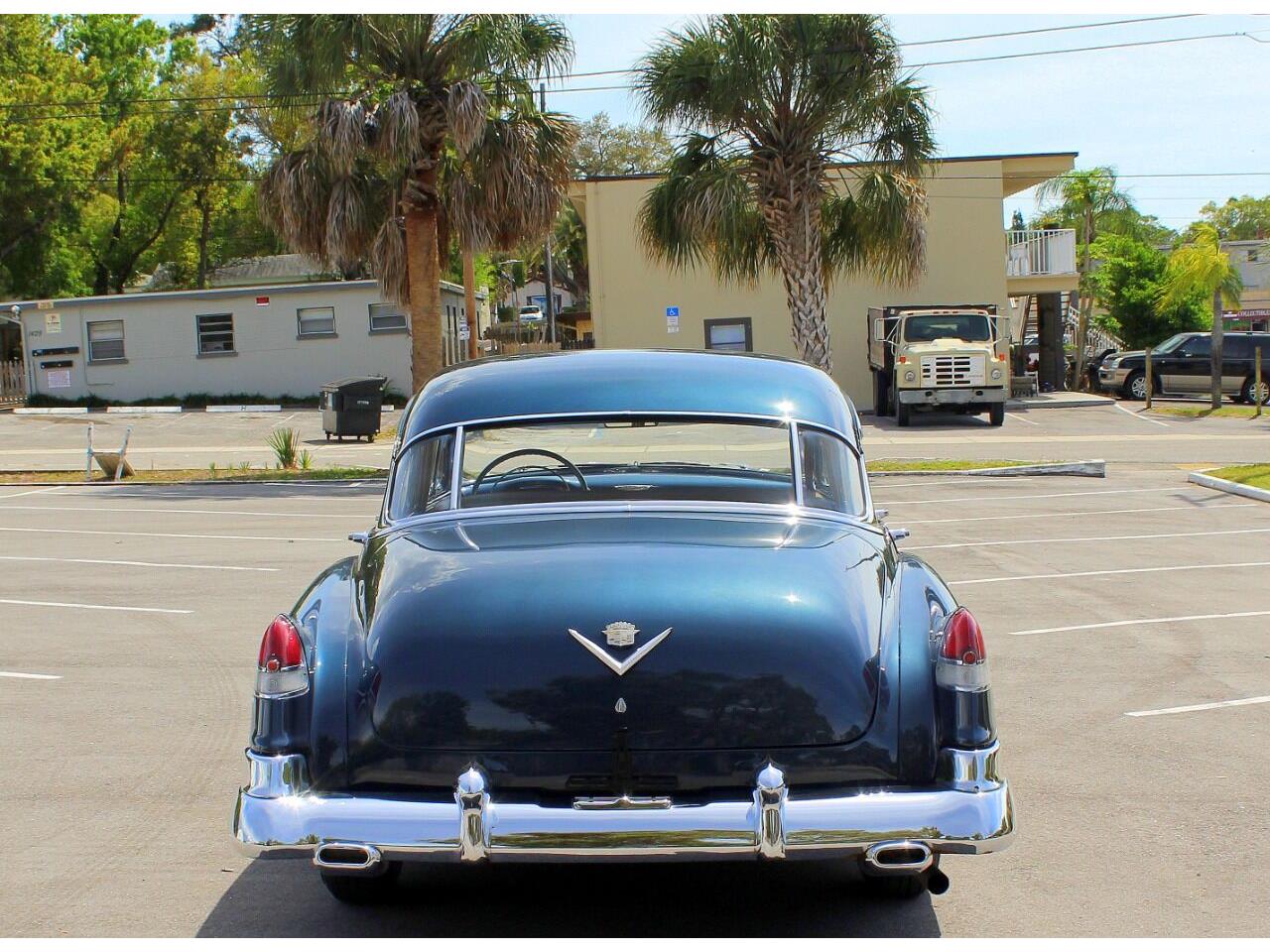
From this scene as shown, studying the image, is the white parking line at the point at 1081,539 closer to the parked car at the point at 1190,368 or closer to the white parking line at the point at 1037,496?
the white parking line at the point at 1037,496

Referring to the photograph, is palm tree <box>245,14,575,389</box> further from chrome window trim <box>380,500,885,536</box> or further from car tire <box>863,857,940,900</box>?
car tire <box>863,857,940,900</box>

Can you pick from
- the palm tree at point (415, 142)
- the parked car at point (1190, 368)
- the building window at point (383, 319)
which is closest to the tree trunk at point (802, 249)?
the palm tree at point (415, 142)

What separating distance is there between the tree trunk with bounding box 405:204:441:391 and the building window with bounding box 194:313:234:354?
15.8m

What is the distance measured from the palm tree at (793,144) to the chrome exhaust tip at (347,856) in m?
21.5

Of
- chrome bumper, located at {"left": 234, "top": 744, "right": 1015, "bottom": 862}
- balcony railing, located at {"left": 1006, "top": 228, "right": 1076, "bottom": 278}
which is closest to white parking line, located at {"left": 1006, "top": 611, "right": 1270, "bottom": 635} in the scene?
chrome bumper, located at {"left": 234, "top": 744, "right": 1015, "bottom": 862}

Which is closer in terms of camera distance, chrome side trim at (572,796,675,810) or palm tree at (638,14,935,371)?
chrome side trim at (572,796,675,810)

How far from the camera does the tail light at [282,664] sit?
4148mm

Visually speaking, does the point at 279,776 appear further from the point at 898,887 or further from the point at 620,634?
the point at 898,887

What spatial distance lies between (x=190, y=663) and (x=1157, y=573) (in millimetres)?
7592

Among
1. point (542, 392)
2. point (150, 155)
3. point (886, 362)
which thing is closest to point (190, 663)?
point (542, 392)

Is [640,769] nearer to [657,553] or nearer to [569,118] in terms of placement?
[657,553]

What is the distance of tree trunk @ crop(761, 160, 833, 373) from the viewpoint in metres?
25.0

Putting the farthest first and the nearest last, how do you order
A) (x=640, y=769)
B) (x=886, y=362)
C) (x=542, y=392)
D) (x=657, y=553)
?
(x=886, y=362) < (x=542, y=392) < (x=657, y=553) < (x=640, y=769)

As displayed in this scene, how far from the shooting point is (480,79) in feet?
78.5
